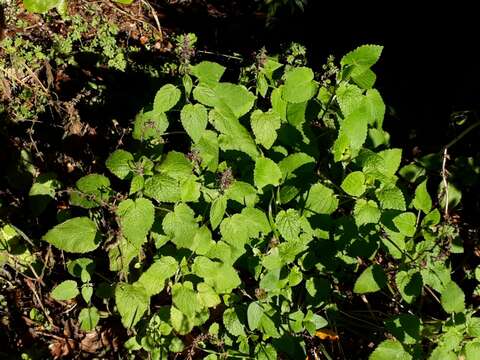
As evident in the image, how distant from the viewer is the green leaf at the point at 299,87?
2205mm

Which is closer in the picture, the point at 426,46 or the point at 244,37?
the point at 426,46

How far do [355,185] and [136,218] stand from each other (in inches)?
35.1

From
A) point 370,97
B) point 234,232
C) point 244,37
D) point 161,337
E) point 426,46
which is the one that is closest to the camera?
point 234,232

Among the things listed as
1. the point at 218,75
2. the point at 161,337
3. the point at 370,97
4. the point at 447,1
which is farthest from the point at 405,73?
the point at 161,337

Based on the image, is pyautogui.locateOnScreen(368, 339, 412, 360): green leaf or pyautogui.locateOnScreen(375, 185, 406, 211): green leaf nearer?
pyautogui.locateOnScreen(375, 185, 406, 211): green leaf

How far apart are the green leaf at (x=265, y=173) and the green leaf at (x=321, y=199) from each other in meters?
0.16

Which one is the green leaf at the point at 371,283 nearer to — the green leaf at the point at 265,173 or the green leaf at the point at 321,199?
the green leaf at the point at 321,199

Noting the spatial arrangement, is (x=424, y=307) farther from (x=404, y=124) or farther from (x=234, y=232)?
(x=234, y=232)

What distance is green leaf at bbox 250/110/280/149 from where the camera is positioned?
2217 mm

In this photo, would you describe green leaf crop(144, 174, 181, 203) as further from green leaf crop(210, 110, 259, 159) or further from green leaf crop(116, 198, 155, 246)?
green leaf crop(210, 110, 259, 159)

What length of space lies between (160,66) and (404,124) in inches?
72.9

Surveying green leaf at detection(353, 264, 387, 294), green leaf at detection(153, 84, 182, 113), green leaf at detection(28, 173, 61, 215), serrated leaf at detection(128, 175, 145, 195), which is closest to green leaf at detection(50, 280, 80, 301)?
green leaf at detection(28, 173, 61, 215)

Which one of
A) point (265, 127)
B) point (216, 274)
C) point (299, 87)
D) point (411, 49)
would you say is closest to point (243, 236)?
point (216, 274)

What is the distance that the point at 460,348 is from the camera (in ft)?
7.07
